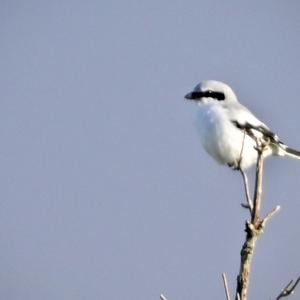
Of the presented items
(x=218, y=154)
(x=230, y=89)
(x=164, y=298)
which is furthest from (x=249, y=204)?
(x=230, y=89)

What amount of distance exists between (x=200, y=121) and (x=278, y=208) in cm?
145

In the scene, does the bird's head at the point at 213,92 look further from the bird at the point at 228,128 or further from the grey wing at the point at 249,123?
the grey wing at the point at 249,123

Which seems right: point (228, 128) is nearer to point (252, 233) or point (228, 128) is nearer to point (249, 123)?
point (249, 123)

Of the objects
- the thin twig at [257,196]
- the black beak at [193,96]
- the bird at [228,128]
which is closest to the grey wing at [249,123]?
the bird at [228,128]

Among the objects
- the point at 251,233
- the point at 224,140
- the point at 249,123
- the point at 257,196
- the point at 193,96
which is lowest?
the point at 251,233

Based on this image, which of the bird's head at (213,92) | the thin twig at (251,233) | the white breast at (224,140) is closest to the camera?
the thin twig at (251,233)

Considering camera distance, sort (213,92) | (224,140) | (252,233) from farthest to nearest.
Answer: (213,92), (224,140), (252,233)

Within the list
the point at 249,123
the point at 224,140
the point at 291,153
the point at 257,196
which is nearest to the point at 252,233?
the point at 257,196

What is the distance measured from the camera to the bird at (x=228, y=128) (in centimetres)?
392

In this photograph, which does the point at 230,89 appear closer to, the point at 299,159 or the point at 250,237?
the point at 299,159

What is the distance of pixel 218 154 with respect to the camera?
13.0ft

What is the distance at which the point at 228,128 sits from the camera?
3.95 meters

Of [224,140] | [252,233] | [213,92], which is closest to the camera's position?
[252,233]

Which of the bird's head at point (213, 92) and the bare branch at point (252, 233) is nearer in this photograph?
the bare branch at point (252, 233)
